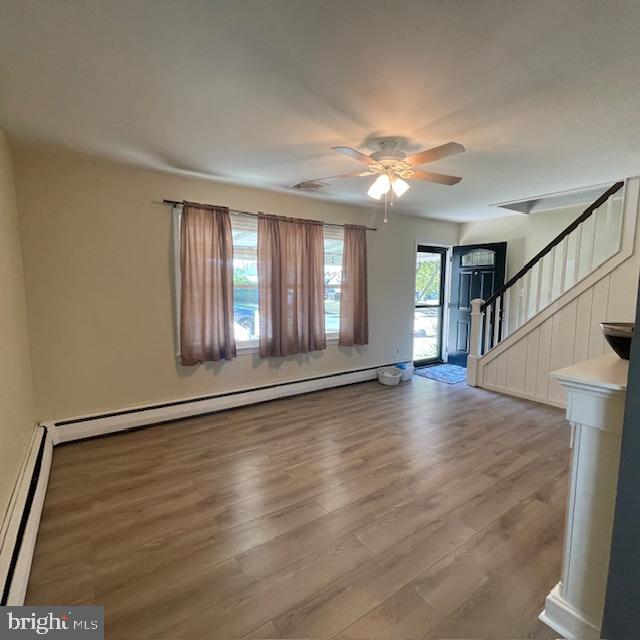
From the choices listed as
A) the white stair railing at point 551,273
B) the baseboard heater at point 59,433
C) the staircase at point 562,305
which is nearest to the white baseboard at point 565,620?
the baseboard heater at point 59,433

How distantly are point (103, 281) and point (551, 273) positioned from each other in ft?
16.0

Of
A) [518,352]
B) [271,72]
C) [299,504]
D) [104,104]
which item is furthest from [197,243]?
[518,352]

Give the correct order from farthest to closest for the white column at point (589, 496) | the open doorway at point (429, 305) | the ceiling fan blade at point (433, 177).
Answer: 1. the open doorway at point (429, 305)
2. the ceiling fan blade at point (433, 177)
3. the white column at point (589, 496)

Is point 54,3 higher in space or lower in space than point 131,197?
higher

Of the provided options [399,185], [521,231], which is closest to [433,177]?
[399,185]

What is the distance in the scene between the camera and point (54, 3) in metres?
1.30

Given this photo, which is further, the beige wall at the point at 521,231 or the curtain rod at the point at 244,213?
the beige wall at the point at 521,231

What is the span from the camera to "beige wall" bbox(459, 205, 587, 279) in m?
4.79

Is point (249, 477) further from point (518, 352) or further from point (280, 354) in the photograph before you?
point (518, 352)

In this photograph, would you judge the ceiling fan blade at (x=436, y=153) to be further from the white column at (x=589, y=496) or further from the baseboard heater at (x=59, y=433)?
the baseboard heater at (x=59, y=433)

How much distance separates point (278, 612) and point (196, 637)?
33 cm

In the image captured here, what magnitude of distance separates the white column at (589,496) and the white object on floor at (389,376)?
344 cm

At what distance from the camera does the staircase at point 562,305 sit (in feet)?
11.2

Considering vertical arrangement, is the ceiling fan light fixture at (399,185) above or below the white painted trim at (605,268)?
above
